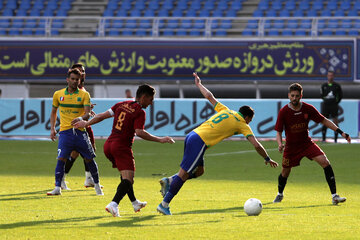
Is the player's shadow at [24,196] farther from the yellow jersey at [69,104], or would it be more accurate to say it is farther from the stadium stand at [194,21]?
the stadium stand at [194,21]

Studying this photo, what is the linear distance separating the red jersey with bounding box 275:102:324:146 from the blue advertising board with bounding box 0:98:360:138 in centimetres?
1391

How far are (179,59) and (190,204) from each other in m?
21.7

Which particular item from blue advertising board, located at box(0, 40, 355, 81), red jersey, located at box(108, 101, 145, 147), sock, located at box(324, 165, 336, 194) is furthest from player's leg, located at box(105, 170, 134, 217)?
blue advertising board, located at box(0, 40, 355, 81)

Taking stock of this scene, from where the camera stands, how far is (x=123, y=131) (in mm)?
9516

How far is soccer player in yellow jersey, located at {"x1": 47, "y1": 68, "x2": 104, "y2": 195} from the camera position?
1187 cm

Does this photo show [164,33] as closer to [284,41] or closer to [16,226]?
[284,41]

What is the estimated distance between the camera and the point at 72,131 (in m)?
12.0

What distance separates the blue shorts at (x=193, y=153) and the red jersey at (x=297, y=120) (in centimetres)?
199

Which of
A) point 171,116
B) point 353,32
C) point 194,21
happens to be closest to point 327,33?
point 353,32

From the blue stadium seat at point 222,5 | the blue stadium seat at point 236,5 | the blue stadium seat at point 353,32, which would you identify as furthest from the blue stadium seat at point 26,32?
the blue stadium seat at point 353,32

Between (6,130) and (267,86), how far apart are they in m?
11.1

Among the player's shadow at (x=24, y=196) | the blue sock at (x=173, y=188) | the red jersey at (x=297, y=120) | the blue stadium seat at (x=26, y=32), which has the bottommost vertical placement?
the player's shadow at (x=24, y=196)

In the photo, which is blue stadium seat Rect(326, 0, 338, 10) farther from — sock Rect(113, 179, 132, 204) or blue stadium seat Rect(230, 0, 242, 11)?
sock Rect(113, 179, 132, 204)

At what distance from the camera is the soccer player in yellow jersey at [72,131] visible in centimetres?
1187
